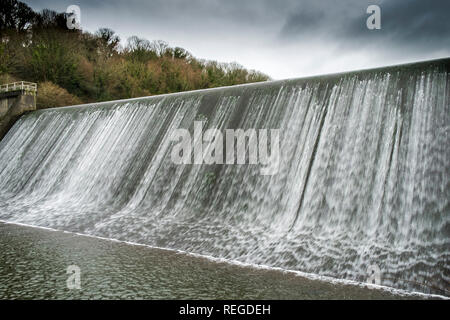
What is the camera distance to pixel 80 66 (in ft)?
85.0

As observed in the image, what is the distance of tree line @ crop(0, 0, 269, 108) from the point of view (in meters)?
24.1

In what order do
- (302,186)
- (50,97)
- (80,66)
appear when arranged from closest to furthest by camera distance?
(302,186) < (50,97) < (80,66)

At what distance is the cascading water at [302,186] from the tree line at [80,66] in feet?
46.8

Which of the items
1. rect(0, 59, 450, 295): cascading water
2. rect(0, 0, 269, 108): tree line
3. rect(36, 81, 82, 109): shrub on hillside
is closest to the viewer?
rect(0, 59, 450, 295): cascading water

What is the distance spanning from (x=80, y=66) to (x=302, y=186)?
23769 millimetres

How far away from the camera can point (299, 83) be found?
7.98m

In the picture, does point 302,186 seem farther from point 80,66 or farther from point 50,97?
point 80,66

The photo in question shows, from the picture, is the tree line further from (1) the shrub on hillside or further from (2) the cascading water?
(2) the cascading water

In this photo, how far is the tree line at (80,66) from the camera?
24.1m

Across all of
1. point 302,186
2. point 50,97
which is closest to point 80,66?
point 50,97

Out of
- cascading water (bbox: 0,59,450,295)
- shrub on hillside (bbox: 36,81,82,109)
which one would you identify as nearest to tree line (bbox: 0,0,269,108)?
shrub on hillside (bbox: 36,81,82,109)

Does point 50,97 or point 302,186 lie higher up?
point 50,97

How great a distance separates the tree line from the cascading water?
14267 millimetres

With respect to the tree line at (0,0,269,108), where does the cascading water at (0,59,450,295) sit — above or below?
below
